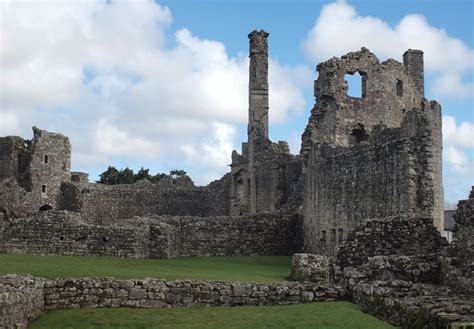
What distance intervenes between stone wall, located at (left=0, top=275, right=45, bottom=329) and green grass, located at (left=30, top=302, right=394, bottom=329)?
275mm

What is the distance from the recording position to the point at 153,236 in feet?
92.4

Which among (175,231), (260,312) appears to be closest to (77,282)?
(260,312)

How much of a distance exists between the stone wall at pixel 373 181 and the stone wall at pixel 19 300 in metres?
12.9

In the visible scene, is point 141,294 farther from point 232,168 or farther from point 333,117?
point 232,168

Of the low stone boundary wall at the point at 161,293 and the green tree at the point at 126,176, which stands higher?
the green tree at the point at 126,176

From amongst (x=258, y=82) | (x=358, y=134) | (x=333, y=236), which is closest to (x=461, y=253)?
(x=333, y=236)

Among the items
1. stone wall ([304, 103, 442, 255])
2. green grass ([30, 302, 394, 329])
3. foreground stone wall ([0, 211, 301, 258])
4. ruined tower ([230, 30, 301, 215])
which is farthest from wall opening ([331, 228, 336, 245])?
ruined tower ([230, 30, 301, 215])

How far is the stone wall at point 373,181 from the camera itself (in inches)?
926

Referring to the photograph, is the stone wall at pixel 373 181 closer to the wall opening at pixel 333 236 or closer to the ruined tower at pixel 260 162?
the wall opening at pixel 333 236

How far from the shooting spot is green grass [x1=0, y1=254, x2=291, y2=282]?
17531mm

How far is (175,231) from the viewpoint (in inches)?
1233

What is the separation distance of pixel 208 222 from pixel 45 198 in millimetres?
26974

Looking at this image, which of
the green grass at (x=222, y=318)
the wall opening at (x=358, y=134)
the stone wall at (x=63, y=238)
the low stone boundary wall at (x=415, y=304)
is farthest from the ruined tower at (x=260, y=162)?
the green grass at (x=222, y=318)

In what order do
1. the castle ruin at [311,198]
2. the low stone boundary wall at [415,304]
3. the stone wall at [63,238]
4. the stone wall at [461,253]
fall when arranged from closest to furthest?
the low stone boundary wall at [415,304] < the stone wall at [461,253] < the castle ruin at [311,198] < the stone wall at [63,238]
